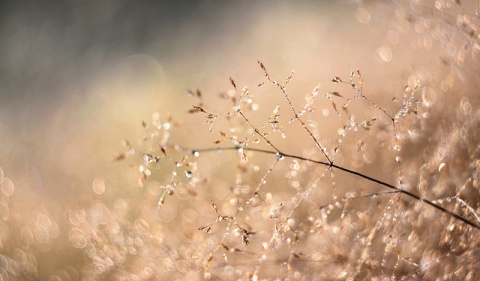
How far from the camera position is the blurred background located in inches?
110

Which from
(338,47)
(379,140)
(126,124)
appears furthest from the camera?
(126,124)

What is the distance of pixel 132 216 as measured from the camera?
86.6 inches

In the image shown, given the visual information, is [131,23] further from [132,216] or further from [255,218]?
[255,218]

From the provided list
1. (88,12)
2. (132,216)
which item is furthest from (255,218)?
(88,12)

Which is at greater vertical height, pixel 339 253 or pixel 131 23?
pixel 131 23

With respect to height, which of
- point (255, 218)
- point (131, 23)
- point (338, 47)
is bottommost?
point (255, 218)

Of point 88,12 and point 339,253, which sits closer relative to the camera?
point 339,253

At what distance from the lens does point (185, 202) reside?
229cm

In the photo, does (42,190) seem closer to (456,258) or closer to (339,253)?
(339,253)

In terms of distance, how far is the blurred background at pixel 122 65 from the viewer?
9.20 feet

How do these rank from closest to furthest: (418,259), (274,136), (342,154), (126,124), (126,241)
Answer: (418,259), (126,241), (342,154), (274,136), (126,124)

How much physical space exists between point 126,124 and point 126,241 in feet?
5.95

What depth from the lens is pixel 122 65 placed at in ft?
13.3

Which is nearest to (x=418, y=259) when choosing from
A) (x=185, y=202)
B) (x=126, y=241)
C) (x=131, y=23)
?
(x=126, y=241)
